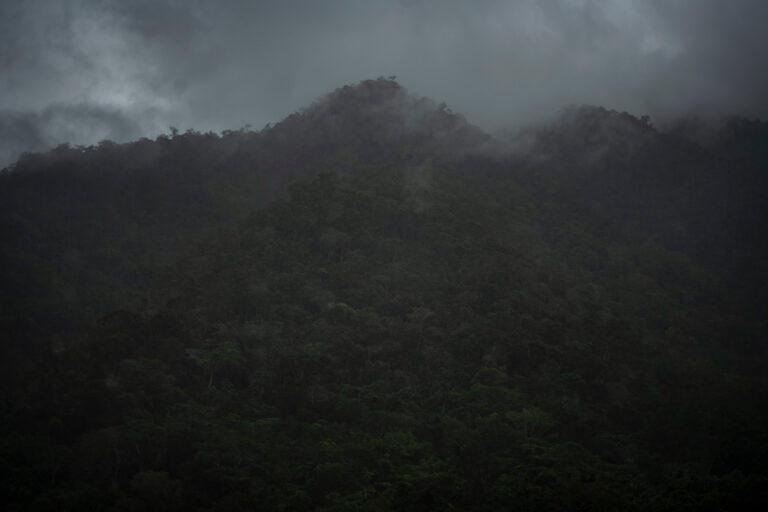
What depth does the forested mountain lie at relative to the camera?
30.9 metres

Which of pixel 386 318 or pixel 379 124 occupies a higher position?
pixel 379 124

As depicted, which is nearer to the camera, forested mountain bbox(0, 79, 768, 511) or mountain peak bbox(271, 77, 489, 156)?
forested mountain bbox(0, 79, 768, 511)

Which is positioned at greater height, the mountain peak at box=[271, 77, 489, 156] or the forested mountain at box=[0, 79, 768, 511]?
the mountain peak at box=[271, 77, 489, 156]

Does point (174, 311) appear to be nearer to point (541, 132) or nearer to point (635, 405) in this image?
point (635, 405)

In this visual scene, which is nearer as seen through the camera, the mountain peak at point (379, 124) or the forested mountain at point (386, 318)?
the forested mountain at point (386, 318)

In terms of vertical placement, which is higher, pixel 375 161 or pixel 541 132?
pixel 541 132

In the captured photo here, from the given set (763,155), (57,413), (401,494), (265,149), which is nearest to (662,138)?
(763,155)

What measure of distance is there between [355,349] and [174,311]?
1101cm

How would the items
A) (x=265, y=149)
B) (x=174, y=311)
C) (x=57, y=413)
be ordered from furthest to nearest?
(x=265, y=149), (x=174, y=311), (x=57, y=413)

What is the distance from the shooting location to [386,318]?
42.7 metres

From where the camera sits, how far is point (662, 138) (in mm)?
74500

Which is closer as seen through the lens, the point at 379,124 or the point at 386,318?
the point at 386,318

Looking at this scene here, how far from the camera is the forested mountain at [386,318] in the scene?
3086 cm

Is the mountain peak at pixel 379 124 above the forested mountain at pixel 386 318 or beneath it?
above
